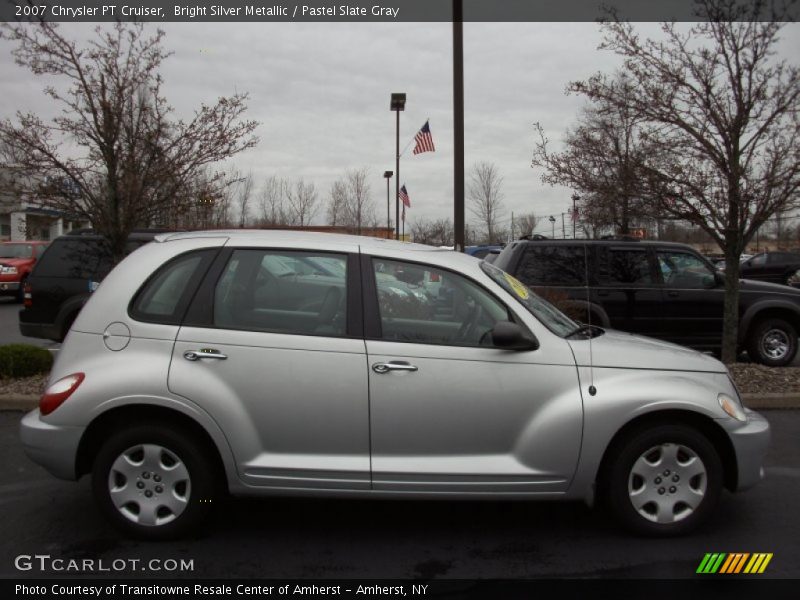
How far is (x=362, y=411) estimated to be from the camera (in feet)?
11.9

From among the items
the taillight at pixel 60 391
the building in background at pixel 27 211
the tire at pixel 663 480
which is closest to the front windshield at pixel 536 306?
the tire at pixel 663 480

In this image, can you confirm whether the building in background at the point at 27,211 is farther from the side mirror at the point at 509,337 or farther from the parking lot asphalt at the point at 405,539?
the side mirror at the point at 509,337

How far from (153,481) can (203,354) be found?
77 cm

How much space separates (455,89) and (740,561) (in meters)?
7.65

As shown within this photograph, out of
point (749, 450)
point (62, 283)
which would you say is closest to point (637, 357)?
point (749, 450)

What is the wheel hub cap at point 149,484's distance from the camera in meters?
3.67

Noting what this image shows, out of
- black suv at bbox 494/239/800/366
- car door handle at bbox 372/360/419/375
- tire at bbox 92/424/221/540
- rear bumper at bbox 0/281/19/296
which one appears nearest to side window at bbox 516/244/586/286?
black suv at bbox 494/239/800/366

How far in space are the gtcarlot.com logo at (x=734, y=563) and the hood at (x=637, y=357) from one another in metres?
1.02

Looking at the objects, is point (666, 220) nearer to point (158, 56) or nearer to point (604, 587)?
point (604, 587)

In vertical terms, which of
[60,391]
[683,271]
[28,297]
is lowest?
[60,391]

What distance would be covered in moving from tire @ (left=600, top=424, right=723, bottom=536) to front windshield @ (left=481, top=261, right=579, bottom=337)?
2.54 feet

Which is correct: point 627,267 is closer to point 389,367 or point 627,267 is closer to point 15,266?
point 389,367

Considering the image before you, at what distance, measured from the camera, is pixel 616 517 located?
3775mm

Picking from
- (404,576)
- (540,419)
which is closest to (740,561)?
(540,419)
